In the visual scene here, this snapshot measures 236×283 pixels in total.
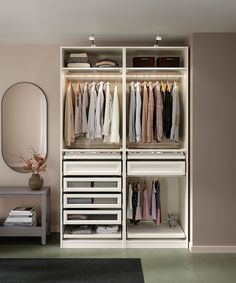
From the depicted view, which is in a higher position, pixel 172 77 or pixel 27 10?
pixel 27 10

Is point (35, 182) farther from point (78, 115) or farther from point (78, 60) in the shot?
point (78, 60)

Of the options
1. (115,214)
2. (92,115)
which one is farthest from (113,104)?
(115,214)

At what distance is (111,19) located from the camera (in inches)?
171

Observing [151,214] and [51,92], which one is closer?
[151,214]

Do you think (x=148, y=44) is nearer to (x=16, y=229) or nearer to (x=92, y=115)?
(x=92, y=115)

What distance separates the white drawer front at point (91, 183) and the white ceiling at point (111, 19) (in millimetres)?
1687

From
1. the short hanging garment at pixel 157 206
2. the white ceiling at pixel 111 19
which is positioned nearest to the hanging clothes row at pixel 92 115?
the white ceiling at pixel 111 19

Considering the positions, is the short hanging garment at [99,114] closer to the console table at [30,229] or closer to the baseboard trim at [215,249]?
the console table at [30,229]

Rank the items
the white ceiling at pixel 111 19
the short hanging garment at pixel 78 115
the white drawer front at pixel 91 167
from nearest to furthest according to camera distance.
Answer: the white ceiling at pixel 111 19 → the white drawer front at pixel 91 167 → the short hanging garment at pixel 78 115

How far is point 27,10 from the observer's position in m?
4.06

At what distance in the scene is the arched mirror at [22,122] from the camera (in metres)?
5.62

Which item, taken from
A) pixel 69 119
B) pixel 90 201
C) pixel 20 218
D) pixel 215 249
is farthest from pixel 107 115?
pixel 215 249

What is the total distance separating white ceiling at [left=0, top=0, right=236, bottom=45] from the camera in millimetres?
3861

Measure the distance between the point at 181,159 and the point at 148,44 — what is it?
155cm
